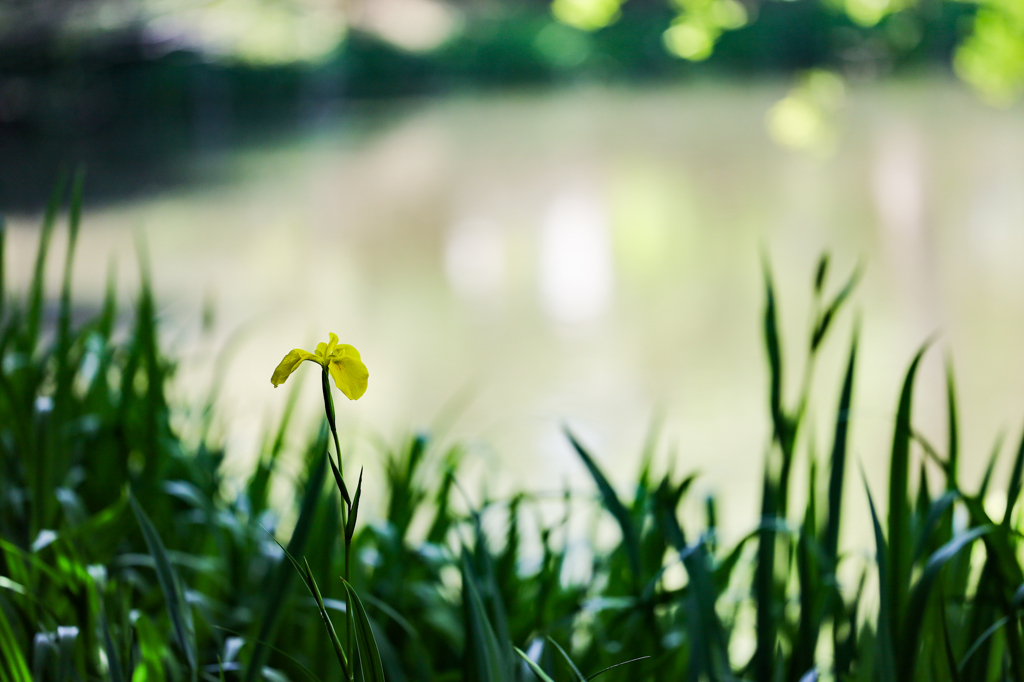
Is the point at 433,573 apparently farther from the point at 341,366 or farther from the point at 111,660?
the point at 341,366

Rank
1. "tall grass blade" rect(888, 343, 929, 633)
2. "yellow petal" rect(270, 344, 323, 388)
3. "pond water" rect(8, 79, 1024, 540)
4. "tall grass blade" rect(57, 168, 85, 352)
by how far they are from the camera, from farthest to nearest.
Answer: "pond water" rect(8, 79, 1024, 540) → "tall grass blade" rect(57, 168, 85, 352) → "tall grass blade" rect(888, 343, 929, 633) → "yellow petal" rect(270, 344, 323, 388)

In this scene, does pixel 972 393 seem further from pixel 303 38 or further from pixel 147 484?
pixel 303 38

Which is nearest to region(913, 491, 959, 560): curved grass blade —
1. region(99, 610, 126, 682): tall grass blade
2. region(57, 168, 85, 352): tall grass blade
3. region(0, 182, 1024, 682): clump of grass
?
region(0, 182, 1024, 682): clump of grass

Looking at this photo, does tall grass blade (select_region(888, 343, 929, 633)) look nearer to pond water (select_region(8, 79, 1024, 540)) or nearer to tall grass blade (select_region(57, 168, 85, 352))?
pond water (select_region(8, 79, 1024, 540))

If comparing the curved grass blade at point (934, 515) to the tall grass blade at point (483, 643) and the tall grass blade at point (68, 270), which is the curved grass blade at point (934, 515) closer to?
the tall grass blade at point (483, 643)

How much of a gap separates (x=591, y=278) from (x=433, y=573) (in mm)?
3337

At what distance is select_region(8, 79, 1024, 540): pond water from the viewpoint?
245 cm

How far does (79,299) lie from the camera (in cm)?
344

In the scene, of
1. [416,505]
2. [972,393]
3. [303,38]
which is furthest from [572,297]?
[303,38]

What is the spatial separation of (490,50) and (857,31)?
4343 mm

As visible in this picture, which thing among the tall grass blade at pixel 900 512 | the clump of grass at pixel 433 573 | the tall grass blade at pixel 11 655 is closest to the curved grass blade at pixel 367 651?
the clump of grass at pixel 433 573

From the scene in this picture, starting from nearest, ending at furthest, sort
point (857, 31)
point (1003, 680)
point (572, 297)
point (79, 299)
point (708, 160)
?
point (1003, 680) < point (79, 299) < point (572, 297) < point (708, 160) < point (857, 31)

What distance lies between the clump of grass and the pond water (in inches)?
3.5

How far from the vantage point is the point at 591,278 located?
162 inches
